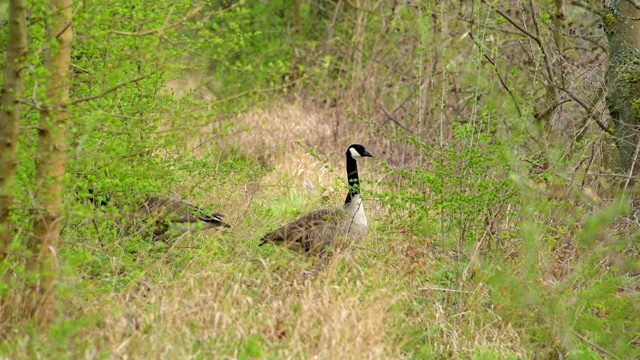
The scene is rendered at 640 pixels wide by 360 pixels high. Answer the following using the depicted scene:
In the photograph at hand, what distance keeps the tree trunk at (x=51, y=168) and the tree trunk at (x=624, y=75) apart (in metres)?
4.50

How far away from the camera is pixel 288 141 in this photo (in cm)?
1295

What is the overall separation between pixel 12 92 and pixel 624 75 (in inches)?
193

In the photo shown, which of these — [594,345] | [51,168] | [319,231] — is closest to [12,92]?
[51,168]

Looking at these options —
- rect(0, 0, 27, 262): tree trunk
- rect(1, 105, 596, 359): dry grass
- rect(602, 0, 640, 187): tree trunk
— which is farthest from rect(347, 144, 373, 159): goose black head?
rect(0, 0, 27, 262): tree trunk

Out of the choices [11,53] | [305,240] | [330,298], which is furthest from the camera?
[305,240]

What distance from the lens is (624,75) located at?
23.7 feet

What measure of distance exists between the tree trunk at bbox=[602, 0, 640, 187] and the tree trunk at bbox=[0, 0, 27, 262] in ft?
15.6

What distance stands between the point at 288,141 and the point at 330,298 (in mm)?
7249

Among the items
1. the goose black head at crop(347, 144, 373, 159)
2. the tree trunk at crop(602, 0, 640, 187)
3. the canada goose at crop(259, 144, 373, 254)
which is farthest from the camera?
the goose black head at crop(347, 144, 373, 159)

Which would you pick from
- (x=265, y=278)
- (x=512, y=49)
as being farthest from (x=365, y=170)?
(x=265, y=278)

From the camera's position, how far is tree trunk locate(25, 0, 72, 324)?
5.07 metres

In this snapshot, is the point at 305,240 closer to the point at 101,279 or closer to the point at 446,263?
the point at 446,263

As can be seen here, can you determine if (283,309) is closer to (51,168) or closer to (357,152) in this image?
(51,168)

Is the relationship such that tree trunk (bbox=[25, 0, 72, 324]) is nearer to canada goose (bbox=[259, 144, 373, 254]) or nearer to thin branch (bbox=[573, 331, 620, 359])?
canada goose (bbox=[259, 144, 373, 254])
